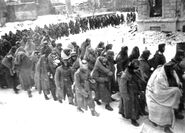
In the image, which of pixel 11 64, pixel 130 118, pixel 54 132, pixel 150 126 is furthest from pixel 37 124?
pixel 11 64

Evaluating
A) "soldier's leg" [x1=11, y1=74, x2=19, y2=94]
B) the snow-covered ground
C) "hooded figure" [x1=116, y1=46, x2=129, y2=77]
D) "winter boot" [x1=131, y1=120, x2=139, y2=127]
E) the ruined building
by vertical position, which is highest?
the ruined building

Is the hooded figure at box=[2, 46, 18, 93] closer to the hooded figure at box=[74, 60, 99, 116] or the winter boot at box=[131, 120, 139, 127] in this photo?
the hooded figure at box=[74, 60, 99, 116]

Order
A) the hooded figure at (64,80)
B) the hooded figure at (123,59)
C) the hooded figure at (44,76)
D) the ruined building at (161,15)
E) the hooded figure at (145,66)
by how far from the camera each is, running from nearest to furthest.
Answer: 1. the hooded figure at (145,66)
2. the hooded figure at (64,80)
3. the hooded figure at (123,59)
4. the hooded figure at (44,76)
5. the ruined building at (161,15)

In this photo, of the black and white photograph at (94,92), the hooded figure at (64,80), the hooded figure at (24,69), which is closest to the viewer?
the black and white photograph at (94,92)

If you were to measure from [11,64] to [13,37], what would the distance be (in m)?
7.58

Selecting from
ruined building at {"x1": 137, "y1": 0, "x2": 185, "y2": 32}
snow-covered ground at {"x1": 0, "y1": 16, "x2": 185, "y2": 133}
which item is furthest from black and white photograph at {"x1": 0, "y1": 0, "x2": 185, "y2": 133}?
ruined building at {"x1": 137, "y1": 0, "x2": 185, "y2": 32}

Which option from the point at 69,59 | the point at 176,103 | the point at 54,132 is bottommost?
the point at 54,132


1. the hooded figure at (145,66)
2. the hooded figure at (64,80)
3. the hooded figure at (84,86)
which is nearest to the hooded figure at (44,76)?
the hooded figure at (64,80)

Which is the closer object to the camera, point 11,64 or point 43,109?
point 43,109

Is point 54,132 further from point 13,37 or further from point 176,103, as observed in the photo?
point 13,37

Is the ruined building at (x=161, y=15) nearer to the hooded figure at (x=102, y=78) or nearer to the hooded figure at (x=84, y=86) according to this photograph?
the hooded figure at (x=102, y=78)

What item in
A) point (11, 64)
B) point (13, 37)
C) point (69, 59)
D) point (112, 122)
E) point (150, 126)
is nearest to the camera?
point (150, 126)

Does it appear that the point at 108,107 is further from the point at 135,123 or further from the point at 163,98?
the point at 163,98

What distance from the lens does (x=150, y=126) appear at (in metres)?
5.00
